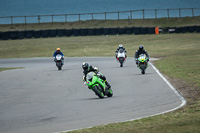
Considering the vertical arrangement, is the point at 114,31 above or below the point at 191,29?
above

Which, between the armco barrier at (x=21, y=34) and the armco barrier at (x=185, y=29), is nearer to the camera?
the armco barrier at (x=185, y=29)

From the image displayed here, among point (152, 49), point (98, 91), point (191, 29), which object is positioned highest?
point (191, 29)

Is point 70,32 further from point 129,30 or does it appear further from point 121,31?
point 129,30

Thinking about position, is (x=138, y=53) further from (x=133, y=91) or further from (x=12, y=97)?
(x=12, y=97)

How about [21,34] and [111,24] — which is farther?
[111,24]

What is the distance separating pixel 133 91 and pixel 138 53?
22.7ft

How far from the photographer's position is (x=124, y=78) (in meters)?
20.0

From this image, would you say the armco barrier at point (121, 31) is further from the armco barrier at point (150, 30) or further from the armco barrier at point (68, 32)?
the armco barrier at point (68, 32)

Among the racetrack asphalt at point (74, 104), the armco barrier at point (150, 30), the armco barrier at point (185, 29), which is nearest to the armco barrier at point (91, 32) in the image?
the armco barrier at point (150, 30)

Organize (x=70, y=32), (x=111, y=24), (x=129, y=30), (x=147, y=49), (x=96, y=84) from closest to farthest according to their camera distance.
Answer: (x=96, y=84) → (x=147, y=49) → (x=129, y=30) → (x=70, y=32) → (x=111, y=24)

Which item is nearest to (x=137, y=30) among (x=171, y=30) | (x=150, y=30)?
(x=150, y=30)

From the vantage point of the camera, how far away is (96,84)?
533 inches

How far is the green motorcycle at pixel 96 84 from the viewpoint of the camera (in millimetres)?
13547

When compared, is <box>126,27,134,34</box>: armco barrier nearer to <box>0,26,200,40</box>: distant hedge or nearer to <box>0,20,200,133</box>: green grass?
<box>0,26,200,40</box>: distant hedge
